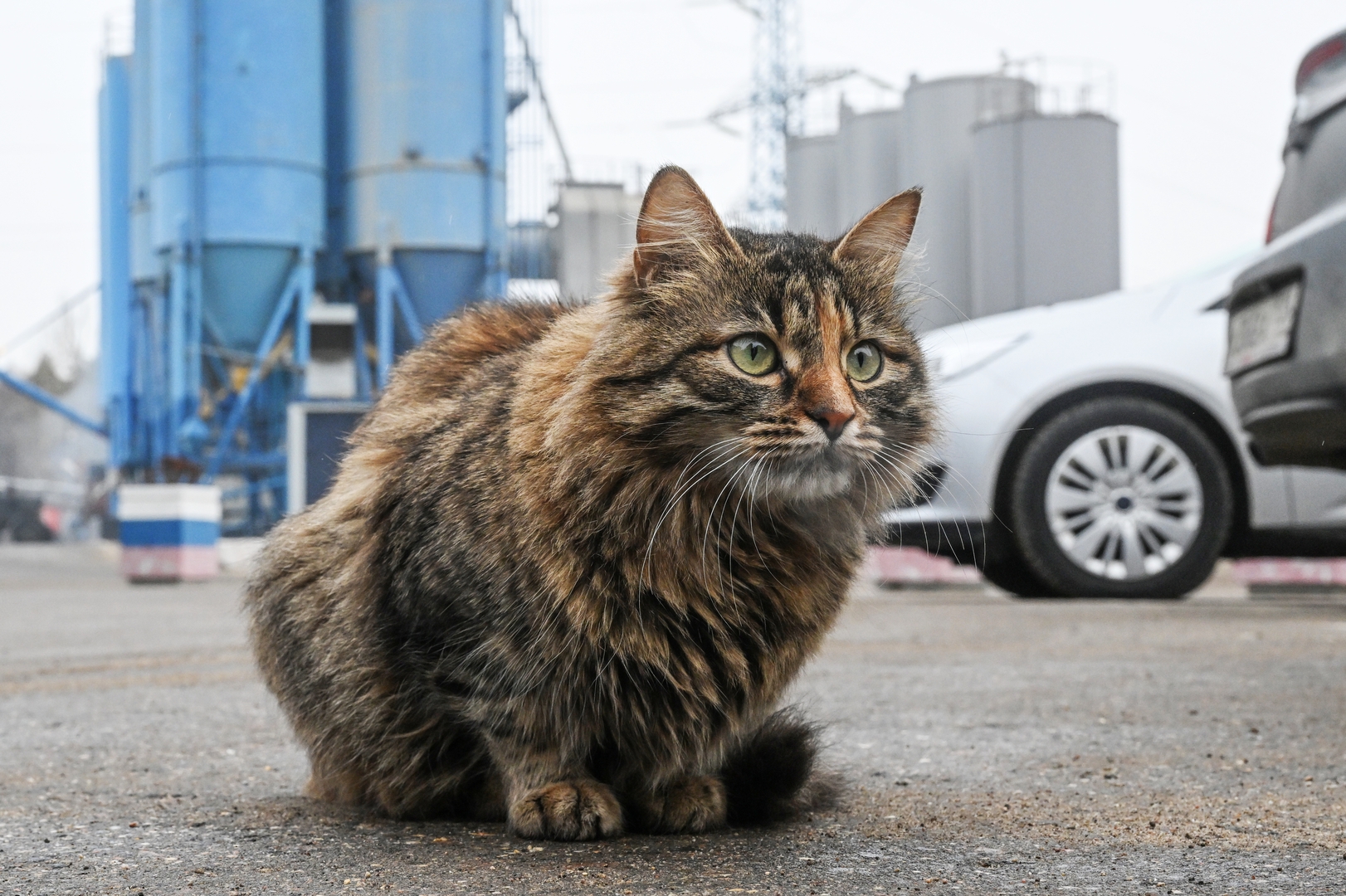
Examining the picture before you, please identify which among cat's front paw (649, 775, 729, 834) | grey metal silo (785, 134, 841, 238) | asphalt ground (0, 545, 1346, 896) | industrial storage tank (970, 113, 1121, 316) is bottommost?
asphalt ground (0, 545, 1346, 896)

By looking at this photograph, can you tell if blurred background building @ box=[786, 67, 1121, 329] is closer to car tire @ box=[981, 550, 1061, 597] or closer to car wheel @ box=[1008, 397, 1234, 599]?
car tire @ box=[981, 550, 1061, 597]

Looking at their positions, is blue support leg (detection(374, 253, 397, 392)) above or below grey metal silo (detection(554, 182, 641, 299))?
below

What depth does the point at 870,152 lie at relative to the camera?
14.5 m

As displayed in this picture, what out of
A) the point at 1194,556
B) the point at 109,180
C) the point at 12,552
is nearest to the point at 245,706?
the point at 1194,556

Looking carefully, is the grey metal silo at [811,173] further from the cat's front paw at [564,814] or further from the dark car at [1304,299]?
the cat's front paw at [564,814]

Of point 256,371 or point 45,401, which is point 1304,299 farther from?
point 45,401

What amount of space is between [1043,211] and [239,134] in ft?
40.6

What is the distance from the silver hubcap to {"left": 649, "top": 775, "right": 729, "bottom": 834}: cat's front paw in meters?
4.56

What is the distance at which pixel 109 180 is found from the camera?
87.8 feet

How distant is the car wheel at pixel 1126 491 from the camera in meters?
6.38

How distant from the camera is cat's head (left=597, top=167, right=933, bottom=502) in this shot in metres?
2.01

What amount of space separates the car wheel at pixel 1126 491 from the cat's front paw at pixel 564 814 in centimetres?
468

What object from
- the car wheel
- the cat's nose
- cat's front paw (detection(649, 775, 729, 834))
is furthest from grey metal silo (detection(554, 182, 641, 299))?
the cat's nose

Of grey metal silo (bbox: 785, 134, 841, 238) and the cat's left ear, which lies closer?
the cat's left ear
